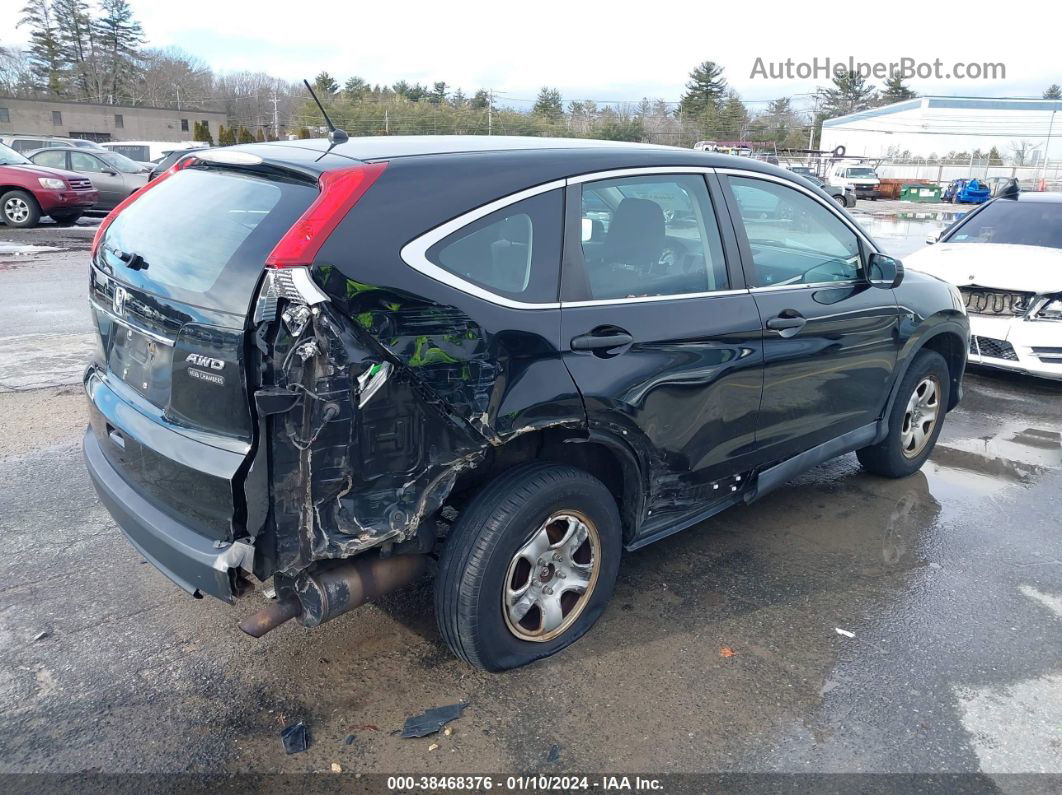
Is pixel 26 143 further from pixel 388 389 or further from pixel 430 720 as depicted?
pixel 430 720

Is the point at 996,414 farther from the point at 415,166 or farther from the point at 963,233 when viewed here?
the point at 415,166

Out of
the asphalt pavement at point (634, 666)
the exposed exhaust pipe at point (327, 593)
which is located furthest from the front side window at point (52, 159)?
the exposed exhaust pipe at point (327, 593)

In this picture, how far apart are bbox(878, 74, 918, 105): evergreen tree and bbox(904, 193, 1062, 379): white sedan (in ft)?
272

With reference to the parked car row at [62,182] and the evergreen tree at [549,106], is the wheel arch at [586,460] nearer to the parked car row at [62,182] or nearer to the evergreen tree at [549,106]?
the parked car row at [62,182]

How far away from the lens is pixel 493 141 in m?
3.23

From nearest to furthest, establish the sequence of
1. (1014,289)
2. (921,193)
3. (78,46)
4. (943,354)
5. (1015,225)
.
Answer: (943,354) < (1014,289) < (1015,225) < (921,193) < (78,46)

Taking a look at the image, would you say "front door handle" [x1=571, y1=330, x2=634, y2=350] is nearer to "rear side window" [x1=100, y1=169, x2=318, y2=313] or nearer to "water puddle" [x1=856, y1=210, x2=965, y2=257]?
"rear side window" [x1=100, y1=169, x2=318, y2=313]

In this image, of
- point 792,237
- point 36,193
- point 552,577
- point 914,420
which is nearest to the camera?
point 552,577

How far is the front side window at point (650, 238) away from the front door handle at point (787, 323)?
31 centimetres

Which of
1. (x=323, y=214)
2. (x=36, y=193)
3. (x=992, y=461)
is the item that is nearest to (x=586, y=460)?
(x=323, y=214)

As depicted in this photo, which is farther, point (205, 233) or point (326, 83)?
point (326, 83)

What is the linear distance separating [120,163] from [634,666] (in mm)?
18926

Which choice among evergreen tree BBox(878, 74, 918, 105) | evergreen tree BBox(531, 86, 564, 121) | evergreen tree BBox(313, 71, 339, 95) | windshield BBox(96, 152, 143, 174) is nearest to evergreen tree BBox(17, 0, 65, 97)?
evergreen tree BBox(313, 71, 339, 95)

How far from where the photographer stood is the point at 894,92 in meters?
80.9
